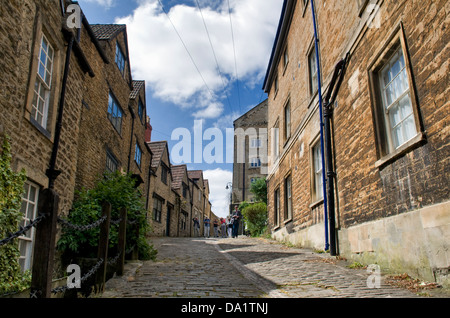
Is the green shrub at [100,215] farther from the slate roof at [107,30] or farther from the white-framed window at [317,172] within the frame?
the slate roof at [107,30]

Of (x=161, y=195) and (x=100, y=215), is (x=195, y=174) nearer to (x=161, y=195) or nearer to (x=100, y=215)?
(x=161, y=195)

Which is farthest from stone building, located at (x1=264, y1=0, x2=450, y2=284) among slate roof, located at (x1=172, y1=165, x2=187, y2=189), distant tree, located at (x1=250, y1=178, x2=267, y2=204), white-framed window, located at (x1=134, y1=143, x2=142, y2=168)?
slate roof, located at (x1=172, y1=165, x2=187, y2=189)

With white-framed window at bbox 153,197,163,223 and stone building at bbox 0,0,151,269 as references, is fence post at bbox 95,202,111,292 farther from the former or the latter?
white-framed window at bbox 153,197,163,223

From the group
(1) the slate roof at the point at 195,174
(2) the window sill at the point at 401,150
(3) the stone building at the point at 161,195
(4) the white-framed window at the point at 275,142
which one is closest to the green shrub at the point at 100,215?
(2) the window sill at the point at 401,150

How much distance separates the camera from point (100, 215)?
825 centimetres

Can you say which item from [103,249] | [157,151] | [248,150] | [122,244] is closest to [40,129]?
[122,244]

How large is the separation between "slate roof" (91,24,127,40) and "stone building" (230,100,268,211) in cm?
1970

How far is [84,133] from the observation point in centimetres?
984

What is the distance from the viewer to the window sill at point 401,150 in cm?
459

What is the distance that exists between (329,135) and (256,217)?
12.3 metres

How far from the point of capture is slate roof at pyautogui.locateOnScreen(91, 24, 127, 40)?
12594 millimetres

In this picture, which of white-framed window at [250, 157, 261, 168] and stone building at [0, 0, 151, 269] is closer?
stone building at [0, 0, 151, 269]
